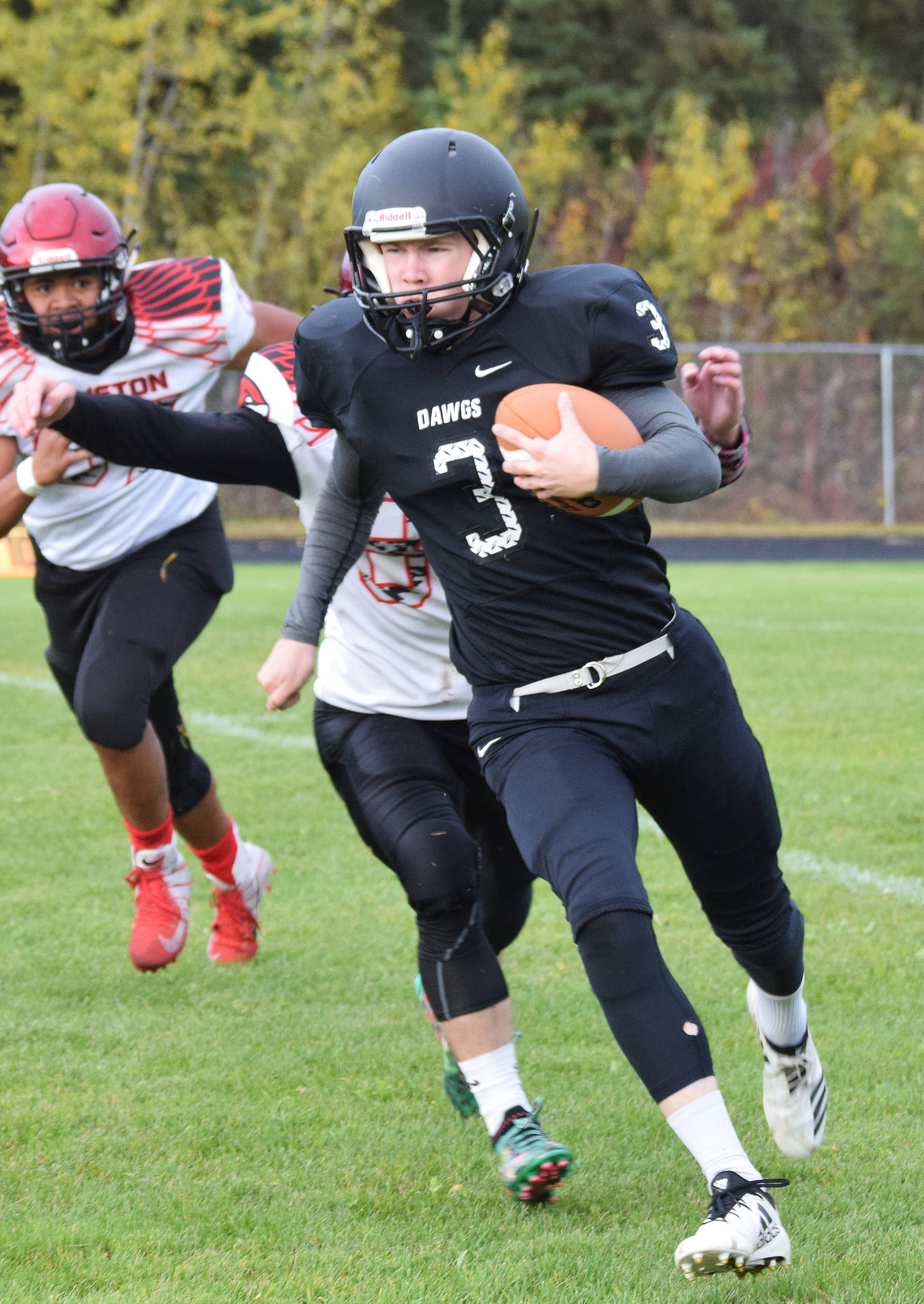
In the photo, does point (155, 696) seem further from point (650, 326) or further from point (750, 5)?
point (750, 5)

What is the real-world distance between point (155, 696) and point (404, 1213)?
218cm

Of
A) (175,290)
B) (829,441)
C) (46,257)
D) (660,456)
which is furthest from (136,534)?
(829,441)

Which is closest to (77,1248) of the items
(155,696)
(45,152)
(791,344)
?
(155,696)

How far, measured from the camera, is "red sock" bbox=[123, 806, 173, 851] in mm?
4426

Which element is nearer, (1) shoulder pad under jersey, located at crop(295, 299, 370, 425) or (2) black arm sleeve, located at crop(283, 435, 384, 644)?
(1) shoulder pad under jersey, located at crop(295, 299, 370, 425)

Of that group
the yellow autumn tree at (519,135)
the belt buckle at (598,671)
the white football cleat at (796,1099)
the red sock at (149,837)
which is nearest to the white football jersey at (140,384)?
the red sock at (149,837)

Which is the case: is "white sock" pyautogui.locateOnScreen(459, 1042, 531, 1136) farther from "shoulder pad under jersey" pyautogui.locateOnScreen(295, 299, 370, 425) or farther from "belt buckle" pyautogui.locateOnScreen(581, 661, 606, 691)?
"shoulder pad under jersey" pyautogui.locateOnScreen(295, 299, 370, 425)

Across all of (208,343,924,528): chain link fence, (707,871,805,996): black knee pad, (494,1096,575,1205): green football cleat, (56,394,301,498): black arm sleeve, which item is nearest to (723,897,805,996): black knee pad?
(707,871,805,996): black knee pad

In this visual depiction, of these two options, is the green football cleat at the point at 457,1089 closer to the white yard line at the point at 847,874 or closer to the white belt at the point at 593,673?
the white belt at the point at 593,673

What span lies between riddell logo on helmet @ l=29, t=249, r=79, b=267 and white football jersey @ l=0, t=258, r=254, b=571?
12.9 inches

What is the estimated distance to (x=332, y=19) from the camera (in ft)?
78.7

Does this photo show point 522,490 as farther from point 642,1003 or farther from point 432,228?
point 642,1003

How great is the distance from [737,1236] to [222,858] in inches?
101

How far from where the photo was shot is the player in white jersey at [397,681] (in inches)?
123
